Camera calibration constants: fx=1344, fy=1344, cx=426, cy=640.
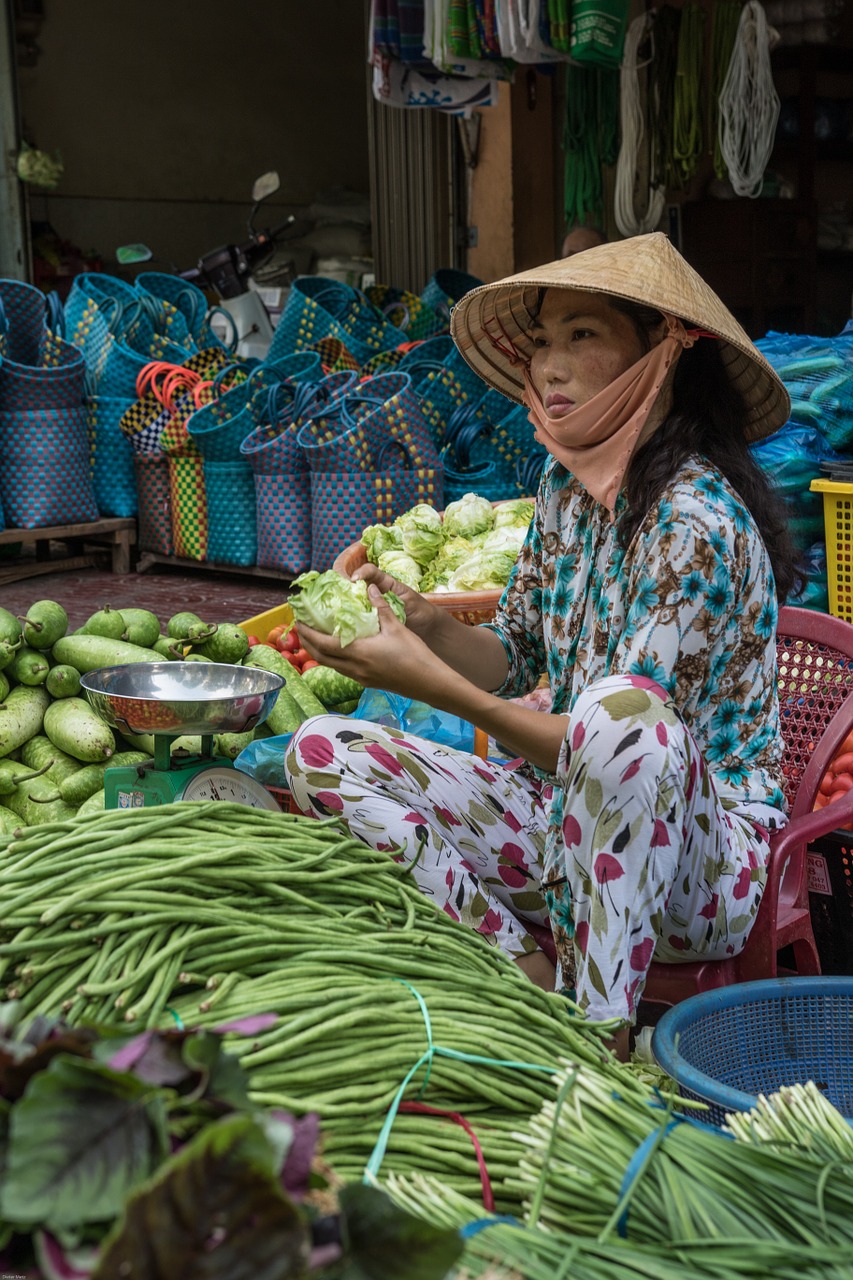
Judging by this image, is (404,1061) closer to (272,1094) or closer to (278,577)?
(272,1094)

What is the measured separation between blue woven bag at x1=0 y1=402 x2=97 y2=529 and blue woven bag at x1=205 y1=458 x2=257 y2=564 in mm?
639

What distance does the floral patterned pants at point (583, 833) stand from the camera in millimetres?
2008

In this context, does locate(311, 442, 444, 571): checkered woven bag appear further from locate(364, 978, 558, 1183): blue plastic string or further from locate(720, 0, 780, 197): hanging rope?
locate(364, 978, 558, 1183): blue plastic string

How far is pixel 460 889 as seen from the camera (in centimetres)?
241

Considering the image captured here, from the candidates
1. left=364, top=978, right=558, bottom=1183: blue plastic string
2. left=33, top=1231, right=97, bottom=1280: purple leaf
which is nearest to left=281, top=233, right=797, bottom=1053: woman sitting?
left=364, top=978, right=558, bottom=1183: blue plastic string

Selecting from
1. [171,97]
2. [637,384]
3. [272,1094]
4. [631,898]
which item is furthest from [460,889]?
[171,97]

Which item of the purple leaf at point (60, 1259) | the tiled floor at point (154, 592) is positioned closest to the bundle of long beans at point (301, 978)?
the purple leaf at point (60, 1259)

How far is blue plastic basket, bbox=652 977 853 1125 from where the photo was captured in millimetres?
1937

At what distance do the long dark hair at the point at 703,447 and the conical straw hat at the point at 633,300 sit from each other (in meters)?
0.05

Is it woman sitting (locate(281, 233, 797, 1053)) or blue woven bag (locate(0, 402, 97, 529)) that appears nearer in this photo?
woman sitting (locate(281, 233, 797, 1053))

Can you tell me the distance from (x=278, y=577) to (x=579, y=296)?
4.12 metres

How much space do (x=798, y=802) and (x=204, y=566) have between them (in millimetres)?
4534

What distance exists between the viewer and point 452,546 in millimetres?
4090

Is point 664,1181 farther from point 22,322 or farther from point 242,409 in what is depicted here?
point 22,322
